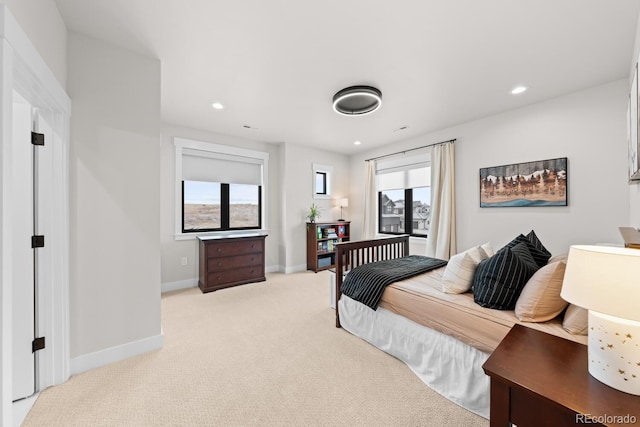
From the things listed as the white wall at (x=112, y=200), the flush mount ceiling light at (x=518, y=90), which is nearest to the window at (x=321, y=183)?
the flush mount ceiling light at (x=518, y=90)

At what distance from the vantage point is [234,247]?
4020 mm

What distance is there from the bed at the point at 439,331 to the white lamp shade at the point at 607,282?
2.50 ft

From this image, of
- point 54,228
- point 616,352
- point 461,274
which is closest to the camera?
point 616,352

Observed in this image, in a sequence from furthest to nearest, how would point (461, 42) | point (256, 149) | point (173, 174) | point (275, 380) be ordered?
point (256, 149), point (173, 174), point (461, 42), point (275, 380)

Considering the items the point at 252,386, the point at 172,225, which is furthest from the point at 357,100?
the point at 172,225

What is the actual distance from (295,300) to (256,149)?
2808 mm

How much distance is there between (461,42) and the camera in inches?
78.9

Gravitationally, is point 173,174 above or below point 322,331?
above

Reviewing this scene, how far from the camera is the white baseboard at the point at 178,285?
3.81m

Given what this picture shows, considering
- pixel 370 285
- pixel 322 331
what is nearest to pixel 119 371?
pixel 322 331

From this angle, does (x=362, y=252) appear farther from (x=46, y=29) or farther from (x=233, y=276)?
(x=46, y=29)

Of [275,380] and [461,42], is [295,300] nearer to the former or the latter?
[275,380]

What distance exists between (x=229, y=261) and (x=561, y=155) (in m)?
4.55

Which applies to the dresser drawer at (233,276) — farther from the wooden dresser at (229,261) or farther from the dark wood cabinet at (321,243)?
the dark wood cabinet at (321,243)
